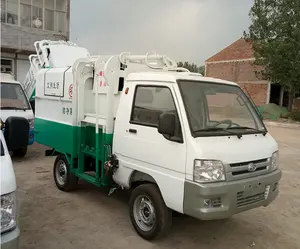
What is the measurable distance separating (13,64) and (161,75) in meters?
18.3

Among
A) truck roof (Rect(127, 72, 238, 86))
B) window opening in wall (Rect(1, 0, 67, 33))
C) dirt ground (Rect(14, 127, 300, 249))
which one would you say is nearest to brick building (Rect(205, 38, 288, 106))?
window opening in wall (Rect(1, 0, 67, 33))

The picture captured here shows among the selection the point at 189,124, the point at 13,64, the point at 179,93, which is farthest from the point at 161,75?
the point at 13,64

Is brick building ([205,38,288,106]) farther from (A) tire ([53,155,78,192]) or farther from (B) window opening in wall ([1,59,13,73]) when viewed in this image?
(A) tire ([53,155,78,192])

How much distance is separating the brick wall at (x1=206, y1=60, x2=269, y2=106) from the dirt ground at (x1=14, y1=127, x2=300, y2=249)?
2503 cm

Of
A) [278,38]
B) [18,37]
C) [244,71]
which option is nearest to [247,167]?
[18,37]

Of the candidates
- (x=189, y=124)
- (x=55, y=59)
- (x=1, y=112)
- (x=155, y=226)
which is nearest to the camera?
(x=189, y=124)

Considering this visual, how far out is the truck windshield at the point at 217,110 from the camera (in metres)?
3.89

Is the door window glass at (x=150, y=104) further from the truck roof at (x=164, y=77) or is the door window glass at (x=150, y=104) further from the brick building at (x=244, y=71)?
the brick building at (x=244, y=71)

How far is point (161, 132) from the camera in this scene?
12.4ft

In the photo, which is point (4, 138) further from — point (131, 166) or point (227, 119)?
point (227, 119)

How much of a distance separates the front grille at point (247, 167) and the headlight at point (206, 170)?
0.66ft

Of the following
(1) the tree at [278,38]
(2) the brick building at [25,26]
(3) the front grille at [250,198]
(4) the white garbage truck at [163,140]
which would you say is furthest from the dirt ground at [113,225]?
(1) the tree at [278,38]

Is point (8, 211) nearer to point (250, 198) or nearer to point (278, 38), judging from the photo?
point (250, 198)

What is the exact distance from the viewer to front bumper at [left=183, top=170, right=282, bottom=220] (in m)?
3.52
